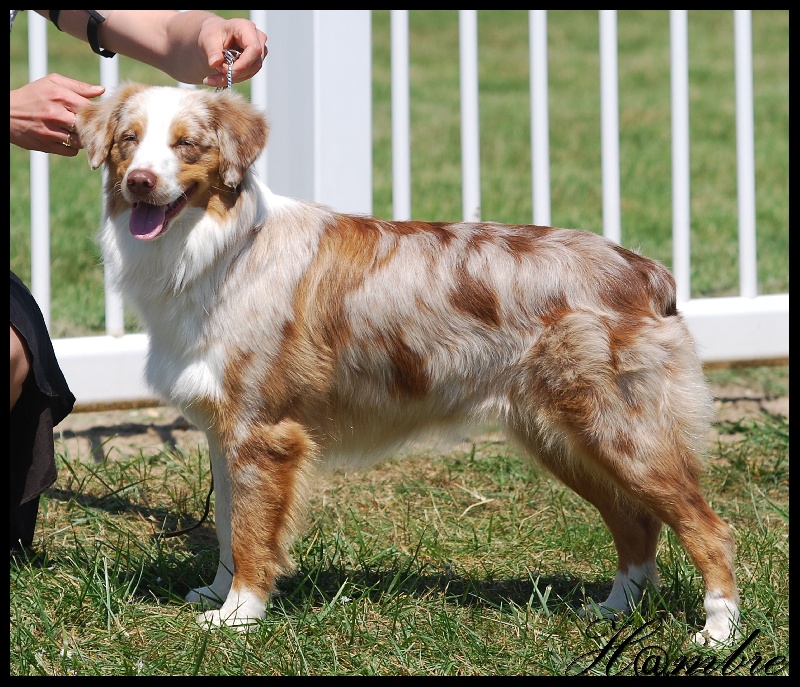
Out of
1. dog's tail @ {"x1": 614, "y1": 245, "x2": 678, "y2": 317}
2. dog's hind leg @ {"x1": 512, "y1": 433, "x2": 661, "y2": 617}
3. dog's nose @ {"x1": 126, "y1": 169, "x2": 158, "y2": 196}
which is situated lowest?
dog's hind leg @ {"x1": 512, "y1": 433, "x2": 661, "y2": 617}

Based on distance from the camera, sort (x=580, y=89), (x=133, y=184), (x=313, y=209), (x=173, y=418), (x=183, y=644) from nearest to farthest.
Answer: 1. (x=133, y=184)
2. (x=183, y=644)
3. (x=313, y=209)
4. (x=173, y=418)
5. (x=580, y=89)

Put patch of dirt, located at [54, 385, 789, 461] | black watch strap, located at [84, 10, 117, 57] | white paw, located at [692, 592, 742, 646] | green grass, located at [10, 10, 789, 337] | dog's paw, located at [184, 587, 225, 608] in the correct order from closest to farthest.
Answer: white paw, located at [692, 592, 742, 646] < dog's paw, located at [184, 587, 225, 608] < black watch strap, located at [84, 10, 117, 57] < patch of dirt, located at [54, 385, 789, 461] < green grass, located at [10, 10, 789, 337]

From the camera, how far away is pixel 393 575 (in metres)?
3.69

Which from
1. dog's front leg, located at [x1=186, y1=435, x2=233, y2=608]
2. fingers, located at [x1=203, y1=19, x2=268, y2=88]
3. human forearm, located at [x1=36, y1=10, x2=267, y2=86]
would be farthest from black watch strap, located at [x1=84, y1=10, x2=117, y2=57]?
dog's front leg, located at [x1=186, y1=435, x2=233, y2=608]

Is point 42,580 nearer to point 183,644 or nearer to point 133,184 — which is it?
point 183,644

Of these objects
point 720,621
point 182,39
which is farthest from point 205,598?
point 182,39

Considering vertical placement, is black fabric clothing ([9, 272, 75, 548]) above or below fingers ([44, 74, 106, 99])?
below

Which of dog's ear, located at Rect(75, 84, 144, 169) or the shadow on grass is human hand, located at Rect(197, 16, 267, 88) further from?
the shadow on grass

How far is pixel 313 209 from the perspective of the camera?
135 inches

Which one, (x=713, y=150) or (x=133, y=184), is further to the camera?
(x=713, y=150)

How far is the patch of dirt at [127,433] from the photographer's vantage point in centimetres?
489

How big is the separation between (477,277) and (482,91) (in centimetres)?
978

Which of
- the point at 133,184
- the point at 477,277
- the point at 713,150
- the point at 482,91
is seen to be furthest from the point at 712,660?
the point at 482,91

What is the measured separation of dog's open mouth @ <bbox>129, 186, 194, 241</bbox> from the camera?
3.10m
